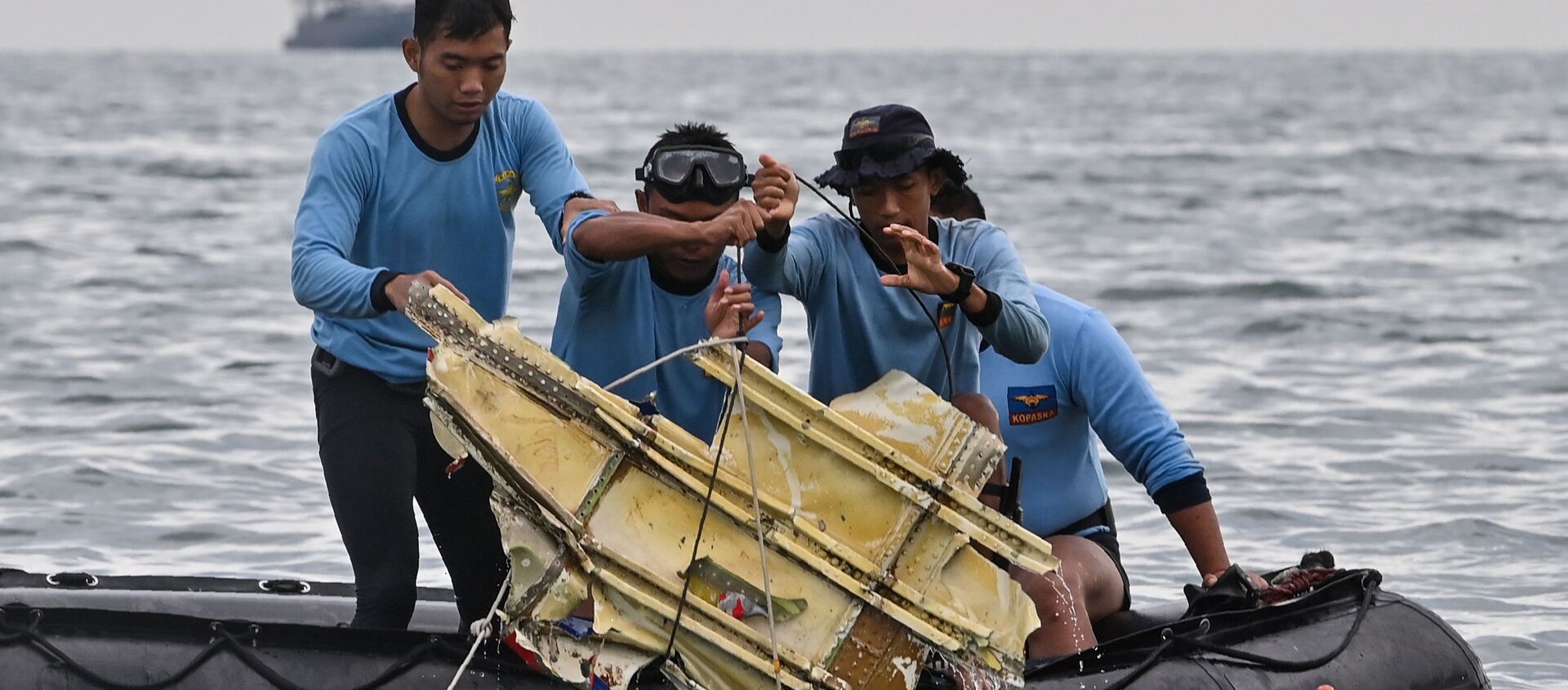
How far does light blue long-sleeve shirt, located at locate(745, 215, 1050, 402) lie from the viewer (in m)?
4.79

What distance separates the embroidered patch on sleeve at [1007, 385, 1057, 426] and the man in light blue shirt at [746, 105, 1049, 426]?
52cm

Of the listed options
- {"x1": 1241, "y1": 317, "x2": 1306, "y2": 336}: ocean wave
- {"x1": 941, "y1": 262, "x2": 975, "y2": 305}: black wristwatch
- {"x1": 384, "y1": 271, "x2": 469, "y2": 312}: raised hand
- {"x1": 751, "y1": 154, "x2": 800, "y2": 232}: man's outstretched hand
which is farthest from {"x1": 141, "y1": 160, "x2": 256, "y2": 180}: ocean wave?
{"x1": 941, "y1": 262, "x2": 975, "y2": 305}: black wristwatch

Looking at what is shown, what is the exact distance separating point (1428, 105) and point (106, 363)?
44.9m

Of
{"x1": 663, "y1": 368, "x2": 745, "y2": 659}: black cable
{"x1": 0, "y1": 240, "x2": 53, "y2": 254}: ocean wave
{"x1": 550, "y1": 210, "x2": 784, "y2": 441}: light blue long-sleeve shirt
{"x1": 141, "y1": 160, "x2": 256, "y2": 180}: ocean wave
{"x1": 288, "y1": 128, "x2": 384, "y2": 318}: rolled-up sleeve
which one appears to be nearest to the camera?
{"x1": 663, "y1": 368, "x2": 745, "y2": 659}: black cable

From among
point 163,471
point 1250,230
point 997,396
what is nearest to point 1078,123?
point 1250,230

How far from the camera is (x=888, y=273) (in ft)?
15.7

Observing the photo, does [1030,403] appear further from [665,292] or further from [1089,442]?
[665,292]

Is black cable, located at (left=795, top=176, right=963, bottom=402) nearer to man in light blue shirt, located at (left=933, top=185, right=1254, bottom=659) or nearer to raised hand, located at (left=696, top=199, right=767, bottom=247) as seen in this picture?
raised hand, located at (left=696, top=199, right=767, bottom=247)

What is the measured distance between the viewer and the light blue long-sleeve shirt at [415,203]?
4.72 meters

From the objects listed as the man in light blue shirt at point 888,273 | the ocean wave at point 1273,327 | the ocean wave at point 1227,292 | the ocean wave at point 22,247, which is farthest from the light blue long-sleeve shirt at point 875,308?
the ocean wave at point 22,247

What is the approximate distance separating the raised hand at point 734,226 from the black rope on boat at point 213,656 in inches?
43.0

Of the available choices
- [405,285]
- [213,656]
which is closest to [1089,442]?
[405,285]

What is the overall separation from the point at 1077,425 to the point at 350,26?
114 m

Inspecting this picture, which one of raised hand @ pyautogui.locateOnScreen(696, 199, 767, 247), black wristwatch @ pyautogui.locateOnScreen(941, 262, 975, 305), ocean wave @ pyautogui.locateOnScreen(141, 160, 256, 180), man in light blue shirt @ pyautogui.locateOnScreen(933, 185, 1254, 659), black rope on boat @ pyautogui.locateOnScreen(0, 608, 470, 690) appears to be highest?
raised hand @ pyautogui.locateOnScreen(696, 199, 767, 247)
